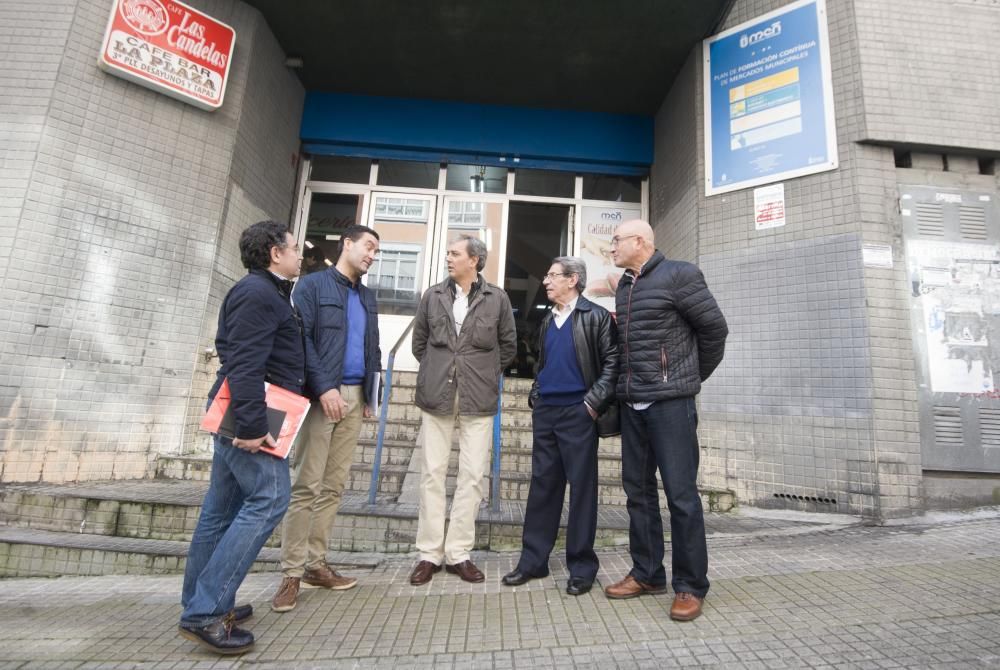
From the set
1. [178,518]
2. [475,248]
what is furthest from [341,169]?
[178,518]

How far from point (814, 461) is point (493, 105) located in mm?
5899

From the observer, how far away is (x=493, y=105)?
23.6ft

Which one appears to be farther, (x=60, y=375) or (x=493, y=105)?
(x=493, y=105)

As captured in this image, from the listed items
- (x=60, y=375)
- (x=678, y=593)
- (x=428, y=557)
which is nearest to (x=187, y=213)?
(x=60, y=375)

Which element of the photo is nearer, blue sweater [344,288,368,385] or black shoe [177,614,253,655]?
black shoe [177,614,253,655]

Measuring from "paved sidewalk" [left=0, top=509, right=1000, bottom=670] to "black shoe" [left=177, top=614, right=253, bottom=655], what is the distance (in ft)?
0.18

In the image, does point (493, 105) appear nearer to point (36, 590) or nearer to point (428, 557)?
point (428, 557)

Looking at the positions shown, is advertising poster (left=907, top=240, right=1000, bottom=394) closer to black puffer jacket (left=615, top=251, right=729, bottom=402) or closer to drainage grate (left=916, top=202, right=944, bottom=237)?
drainage grate (left=916, top=202, right=944, bottom=237)

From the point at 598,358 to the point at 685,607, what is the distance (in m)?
1.24

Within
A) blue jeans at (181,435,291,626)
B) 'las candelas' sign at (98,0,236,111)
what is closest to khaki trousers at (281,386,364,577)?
blue jeans at (181,435,291,626)

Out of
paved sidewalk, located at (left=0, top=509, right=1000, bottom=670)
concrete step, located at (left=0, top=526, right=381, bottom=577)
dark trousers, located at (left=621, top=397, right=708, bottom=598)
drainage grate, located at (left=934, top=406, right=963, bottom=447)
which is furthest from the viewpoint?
drainage grate, located at (left=934, top=406, right=963, bottom=447)

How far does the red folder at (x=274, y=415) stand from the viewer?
2.07 m

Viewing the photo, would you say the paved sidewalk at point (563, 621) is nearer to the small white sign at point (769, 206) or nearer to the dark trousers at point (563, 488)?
the dark trousers at point (563, 488)

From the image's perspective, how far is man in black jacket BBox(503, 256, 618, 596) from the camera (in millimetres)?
2676
